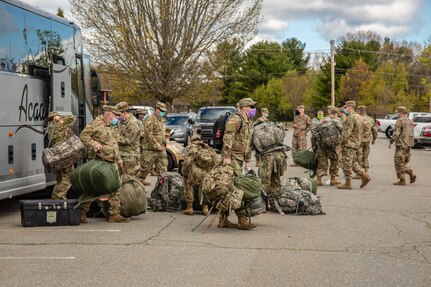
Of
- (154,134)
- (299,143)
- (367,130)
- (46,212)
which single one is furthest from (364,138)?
(46,212)

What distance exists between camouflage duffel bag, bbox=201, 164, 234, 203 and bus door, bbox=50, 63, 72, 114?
403 centimetres

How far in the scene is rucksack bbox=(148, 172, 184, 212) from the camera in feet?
38.5

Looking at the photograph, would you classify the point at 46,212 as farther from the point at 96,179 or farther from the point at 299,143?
the point at 299,143

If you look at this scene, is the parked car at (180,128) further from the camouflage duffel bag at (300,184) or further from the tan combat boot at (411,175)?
the camouflage duffel bag at (300,184)

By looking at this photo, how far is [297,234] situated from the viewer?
9.39 metres

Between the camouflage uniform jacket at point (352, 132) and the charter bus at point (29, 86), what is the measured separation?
605cm

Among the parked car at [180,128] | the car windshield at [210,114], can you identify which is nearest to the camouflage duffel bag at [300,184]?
the parked car at [180,128]

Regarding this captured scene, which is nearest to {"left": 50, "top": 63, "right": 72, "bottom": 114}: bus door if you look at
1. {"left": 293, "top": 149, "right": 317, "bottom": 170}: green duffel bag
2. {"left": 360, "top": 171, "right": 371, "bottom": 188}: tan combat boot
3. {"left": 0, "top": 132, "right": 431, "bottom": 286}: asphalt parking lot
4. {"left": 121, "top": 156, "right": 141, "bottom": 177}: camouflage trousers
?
{"left": 121, "top": 156, "right": 141, "bottom": 177}: camouflage trousers

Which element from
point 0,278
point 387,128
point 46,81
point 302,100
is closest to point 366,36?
point 302,100

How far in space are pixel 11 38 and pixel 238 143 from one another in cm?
406

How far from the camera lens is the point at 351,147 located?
15.4 meters

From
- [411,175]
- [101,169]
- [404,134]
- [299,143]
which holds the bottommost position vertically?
[411,175]

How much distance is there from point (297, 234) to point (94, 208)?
11.6 feet

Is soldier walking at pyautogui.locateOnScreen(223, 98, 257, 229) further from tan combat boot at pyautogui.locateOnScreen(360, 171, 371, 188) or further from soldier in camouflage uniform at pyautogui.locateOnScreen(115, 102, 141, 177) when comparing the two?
tan combat boot at pyautogui.locateOnScreen(360, 171, 371, 188)
